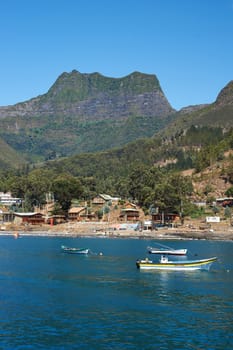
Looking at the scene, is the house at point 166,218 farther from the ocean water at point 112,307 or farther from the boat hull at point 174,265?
the boat hull at point 174,265

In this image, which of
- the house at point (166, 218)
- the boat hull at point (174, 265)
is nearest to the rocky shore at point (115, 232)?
the house at point (166, 218)

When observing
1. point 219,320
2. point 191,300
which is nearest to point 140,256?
point 191,300

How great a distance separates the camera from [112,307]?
57.4 metres

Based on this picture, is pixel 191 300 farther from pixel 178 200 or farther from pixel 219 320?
pixel 178 200

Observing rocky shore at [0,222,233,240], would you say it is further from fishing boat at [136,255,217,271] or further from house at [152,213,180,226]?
fishing boat at [136,255,217,271]

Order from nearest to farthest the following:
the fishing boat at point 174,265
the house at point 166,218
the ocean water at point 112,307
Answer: the ocean water at point 112,307
the fishing boat at point 174,265
the house at point 166,218

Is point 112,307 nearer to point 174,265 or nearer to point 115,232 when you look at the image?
point 174,265

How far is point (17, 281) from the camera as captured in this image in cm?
7450

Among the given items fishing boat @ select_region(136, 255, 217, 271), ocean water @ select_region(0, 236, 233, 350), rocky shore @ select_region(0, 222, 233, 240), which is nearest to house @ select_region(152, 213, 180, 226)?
rocky shore @ select_region(0, 222, 233, 240)

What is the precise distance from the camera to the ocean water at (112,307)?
45281 millimetres

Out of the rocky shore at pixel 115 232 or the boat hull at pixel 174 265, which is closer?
the boat hull at pixel 174 265

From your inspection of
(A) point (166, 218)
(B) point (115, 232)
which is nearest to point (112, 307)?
(B) point (115, 232)

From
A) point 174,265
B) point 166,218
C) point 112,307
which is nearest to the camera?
point 112,307

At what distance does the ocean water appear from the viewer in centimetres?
4528
